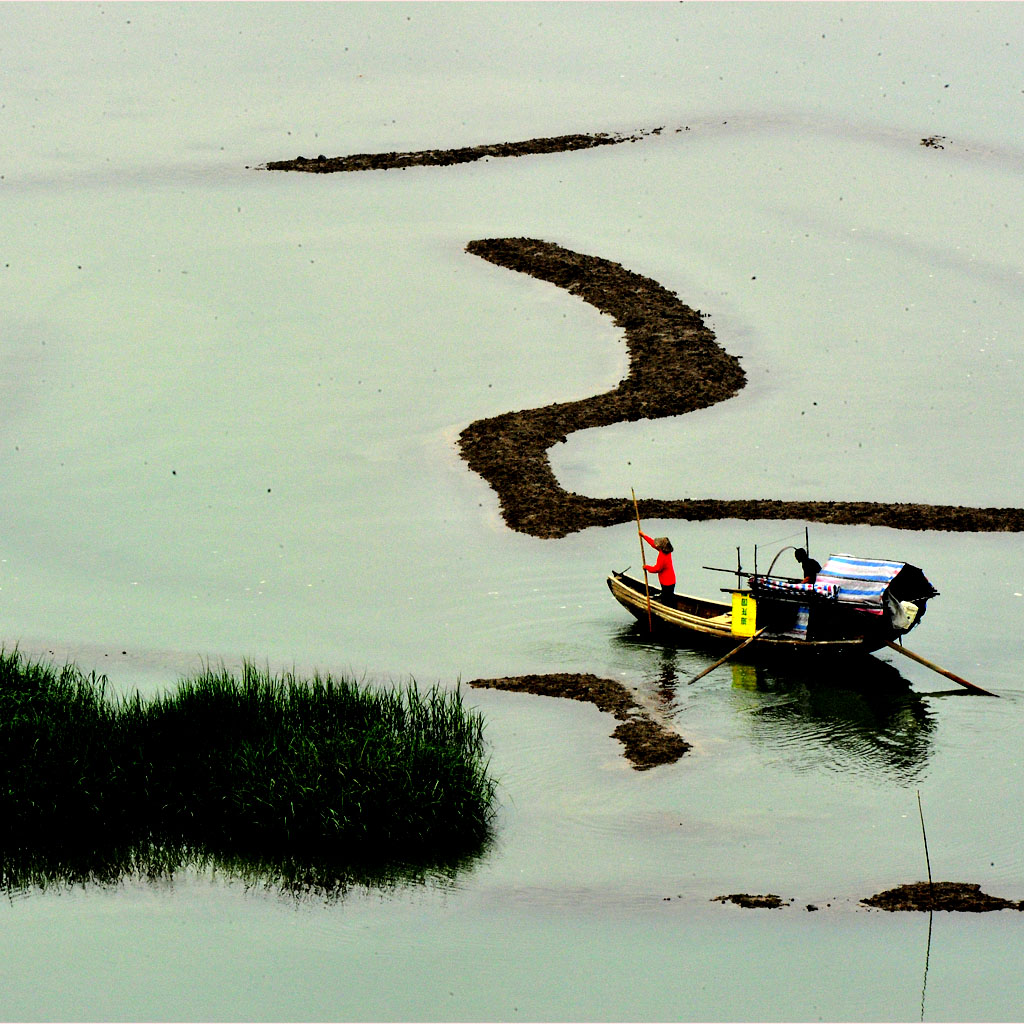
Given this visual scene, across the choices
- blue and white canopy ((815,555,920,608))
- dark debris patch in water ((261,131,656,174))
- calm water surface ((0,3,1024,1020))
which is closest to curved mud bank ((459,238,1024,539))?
calm water surface ((0,3,1024,1020))

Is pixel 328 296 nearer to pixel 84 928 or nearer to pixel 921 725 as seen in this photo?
pixel 921 725

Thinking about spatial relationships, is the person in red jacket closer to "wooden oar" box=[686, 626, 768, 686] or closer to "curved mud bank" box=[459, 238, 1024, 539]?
"wooden oar" box=[686, 626, 768, 686]

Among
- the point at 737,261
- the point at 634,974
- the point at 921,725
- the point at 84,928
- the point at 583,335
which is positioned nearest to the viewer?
the point at 634,974

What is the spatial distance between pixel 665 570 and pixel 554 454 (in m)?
8.15

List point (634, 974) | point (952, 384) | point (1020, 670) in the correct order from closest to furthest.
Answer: point (634, 974) < point (1020, 670) < point (952, 384)

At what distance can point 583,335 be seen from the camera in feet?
136

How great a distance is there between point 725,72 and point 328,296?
1743cm

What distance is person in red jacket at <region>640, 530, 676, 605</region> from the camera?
1070 inches

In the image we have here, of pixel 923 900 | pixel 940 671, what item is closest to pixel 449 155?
pixel 940 671

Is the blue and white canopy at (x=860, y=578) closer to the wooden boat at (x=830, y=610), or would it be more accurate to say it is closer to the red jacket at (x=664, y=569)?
the wooden boat at (x=830, y=610)

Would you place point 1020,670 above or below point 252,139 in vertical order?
below

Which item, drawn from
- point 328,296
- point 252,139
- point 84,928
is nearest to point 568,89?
point 252,139

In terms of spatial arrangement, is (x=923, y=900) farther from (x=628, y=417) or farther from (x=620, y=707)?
(x=628, y=417)

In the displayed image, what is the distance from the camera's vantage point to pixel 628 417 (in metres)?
37.0
